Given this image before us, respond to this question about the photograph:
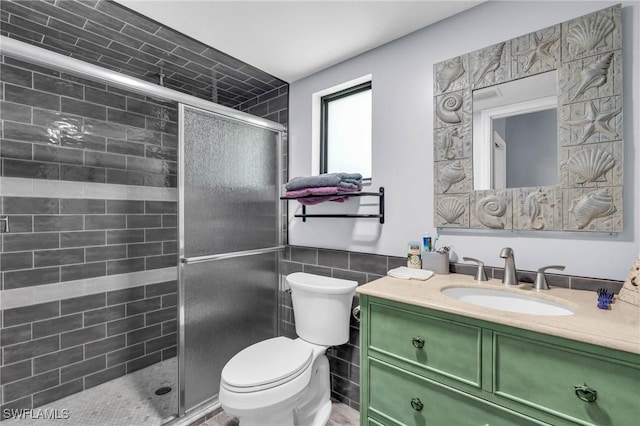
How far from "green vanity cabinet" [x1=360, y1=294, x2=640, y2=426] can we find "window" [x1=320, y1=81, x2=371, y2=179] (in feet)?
3.70

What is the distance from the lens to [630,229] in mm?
1123

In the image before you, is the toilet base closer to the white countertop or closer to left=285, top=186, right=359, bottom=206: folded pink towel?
the white countertop

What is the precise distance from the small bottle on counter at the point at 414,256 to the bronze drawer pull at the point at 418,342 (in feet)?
1.61

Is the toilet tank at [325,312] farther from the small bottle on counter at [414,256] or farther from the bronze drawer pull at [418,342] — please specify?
the bronze drawer pull at [418,342]

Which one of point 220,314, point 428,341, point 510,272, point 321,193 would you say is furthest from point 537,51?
point 220,314

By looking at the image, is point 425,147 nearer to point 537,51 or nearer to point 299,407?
point 537,51

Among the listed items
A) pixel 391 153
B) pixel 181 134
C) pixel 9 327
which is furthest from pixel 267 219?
pixel 9 327

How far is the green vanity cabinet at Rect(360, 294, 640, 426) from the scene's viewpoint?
0.80 m

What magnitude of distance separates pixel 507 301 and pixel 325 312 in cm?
95

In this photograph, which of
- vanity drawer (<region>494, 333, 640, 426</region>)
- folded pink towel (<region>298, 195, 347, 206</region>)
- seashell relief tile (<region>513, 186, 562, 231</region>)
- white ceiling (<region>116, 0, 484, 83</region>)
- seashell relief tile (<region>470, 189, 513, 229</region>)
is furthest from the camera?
folded pink towel (<region>298, 195, 347, 206</region>)

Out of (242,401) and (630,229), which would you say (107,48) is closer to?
(242,401)

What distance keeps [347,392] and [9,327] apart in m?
2.14

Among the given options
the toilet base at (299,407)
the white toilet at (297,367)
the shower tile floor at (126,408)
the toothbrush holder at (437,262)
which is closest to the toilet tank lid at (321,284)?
the white toilet at (297,367)

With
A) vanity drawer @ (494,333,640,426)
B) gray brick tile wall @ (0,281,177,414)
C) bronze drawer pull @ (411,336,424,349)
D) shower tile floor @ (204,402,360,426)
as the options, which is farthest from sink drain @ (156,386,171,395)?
vanity drawer @ (494,333,640,426)
